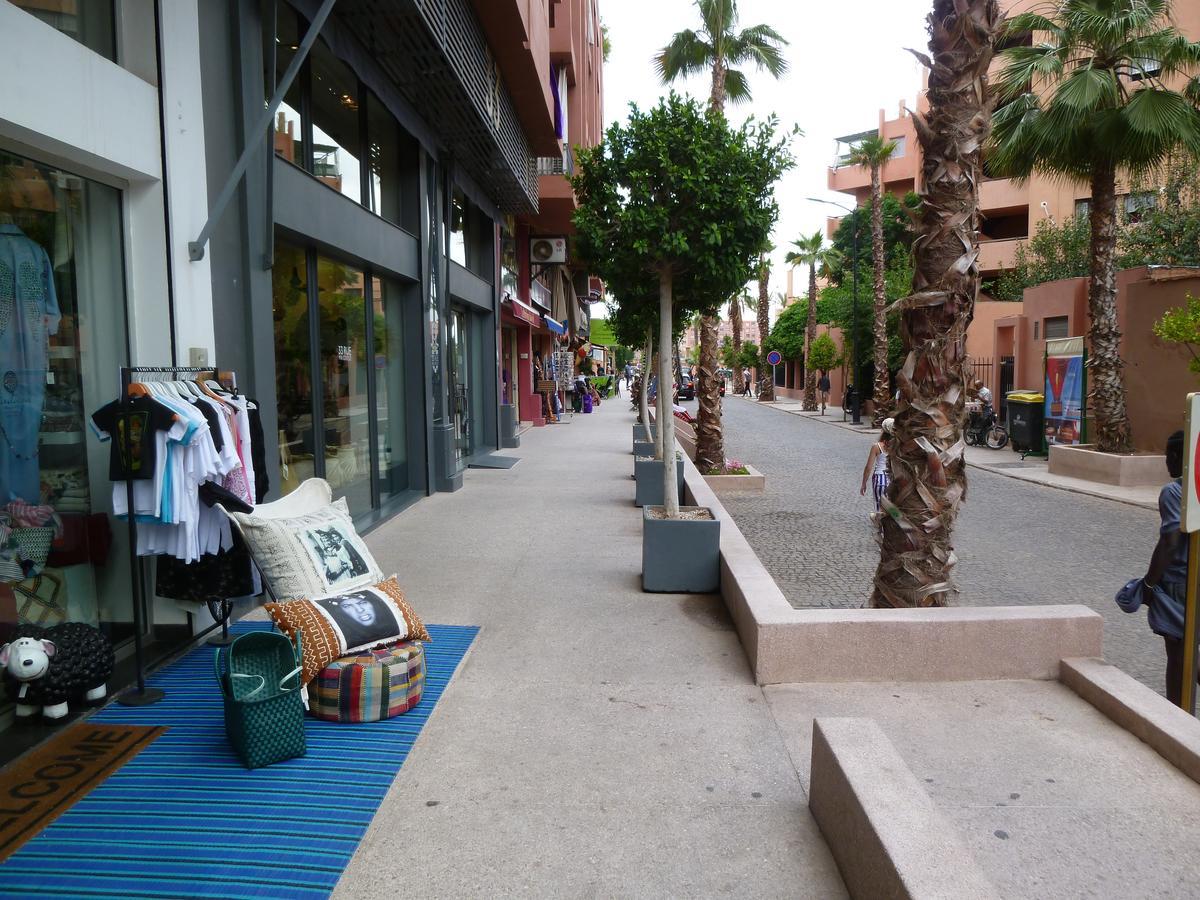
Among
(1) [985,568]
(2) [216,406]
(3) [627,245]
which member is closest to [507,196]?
(3) [627,245]

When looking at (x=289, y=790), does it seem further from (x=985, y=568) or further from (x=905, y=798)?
(x=985, y=568)

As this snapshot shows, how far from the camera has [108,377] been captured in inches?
199

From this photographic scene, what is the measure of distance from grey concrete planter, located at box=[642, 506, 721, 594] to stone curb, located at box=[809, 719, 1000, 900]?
331 centimetres

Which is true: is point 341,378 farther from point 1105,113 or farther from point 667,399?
point 1105,113

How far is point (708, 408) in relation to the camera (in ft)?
43.7

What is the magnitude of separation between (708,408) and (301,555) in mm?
9456

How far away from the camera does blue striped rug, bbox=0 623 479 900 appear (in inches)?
115

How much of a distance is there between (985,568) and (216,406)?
6.76 metres

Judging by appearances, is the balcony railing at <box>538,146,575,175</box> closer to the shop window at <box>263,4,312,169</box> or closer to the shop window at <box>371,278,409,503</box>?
the shop window at <box>371,278,409,503</box>

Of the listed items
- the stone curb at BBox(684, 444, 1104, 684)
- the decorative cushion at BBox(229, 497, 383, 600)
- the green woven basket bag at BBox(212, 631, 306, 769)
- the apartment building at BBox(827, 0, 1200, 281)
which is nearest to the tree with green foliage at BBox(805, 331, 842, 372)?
the apartment building at BBox(827, 0, 1200, 281)

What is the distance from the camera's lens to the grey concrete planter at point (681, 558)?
6.64 metres

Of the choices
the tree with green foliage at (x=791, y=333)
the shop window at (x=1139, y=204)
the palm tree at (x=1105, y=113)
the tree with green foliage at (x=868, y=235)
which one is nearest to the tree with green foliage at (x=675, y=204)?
the palm tree at (x=1105, y=113)

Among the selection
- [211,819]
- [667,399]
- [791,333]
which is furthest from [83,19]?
[791,333]

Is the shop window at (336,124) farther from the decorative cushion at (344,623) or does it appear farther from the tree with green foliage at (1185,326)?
the tree with green foliage at (1185,326)
